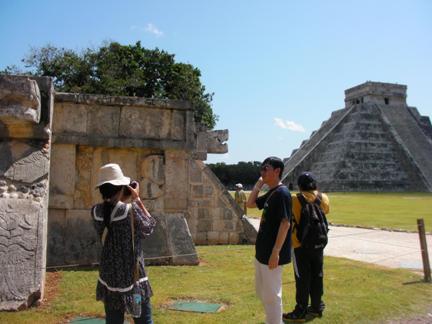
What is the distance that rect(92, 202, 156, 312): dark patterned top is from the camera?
347cm

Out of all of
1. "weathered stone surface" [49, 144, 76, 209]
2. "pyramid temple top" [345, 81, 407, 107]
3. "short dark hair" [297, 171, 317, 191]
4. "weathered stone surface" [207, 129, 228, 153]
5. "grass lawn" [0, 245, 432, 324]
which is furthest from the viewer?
"pyramid temple top" [345, 81, 407, 107]

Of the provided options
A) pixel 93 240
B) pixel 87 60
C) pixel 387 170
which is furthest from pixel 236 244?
pixel 387 170

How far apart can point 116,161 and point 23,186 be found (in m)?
2.14

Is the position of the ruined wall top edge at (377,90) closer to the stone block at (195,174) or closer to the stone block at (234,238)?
the stone block at (234,238)

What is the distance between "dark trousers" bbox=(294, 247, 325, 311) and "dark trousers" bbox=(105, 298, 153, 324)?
82.0 inches

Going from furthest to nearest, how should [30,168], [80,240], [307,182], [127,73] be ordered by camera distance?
[127,73] → [80,240] → [30,168] → [307,182]

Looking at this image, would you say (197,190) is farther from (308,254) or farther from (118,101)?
(308,254)

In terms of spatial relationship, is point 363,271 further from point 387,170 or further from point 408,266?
point 387,170

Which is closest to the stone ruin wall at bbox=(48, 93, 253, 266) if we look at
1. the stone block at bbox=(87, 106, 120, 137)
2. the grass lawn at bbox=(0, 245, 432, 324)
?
the stone block at bbox=(87, 106, 120, 137)

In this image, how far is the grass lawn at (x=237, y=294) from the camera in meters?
4.88

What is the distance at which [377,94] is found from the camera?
59.8 meters

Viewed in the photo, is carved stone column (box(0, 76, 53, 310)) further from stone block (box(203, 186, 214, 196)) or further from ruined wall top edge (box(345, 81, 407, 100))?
ruined wall top edge (box(345, 81, 407, 100))

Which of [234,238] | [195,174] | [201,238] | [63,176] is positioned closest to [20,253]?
[63,176]

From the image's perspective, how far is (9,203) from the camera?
518 cm
